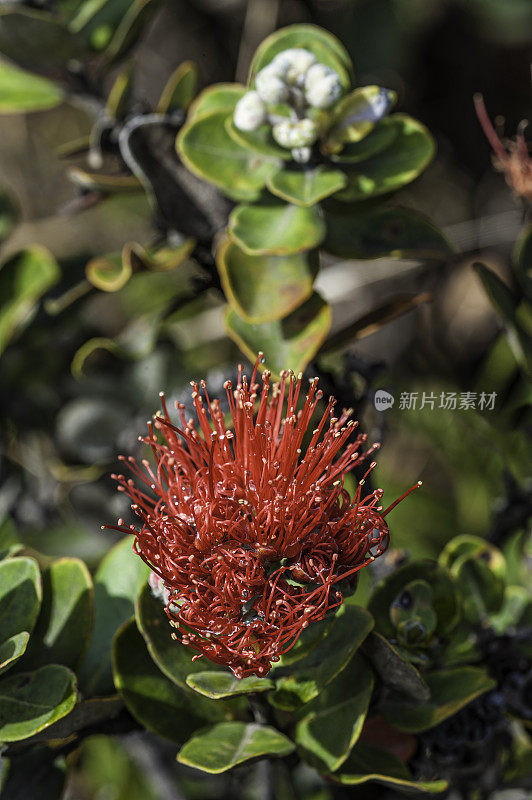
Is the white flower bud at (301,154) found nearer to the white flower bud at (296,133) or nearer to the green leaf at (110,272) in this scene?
the white flower bud at (296,133)

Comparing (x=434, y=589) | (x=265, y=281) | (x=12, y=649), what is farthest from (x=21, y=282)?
(x=434, y=589)

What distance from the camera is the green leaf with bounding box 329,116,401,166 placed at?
105cm

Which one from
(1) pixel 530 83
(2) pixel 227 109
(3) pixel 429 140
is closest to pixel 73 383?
(2) pixel 227 109

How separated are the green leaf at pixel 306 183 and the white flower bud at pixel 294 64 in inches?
4.2

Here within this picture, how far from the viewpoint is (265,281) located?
105cm

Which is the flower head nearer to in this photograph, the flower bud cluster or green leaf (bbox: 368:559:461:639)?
the flower bud cluster

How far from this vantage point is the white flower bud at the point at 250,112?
101 centimetres

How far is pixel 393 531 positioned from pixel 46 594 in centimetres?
86

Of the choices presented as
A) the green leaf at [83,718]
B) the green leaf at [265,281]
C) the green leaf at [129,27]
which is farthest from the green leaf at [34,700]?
the green leaf at [129,27]

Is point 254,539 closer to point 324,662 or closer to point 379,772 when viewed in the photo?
point 324,662

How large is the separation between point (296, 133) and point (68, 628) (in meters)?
0.63

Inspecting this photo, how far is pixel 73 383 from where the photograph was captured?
1486 mm

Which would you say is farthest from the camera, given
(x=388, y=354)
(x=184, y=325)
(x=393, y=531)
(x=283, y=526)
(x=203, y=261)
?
(x=388, y=354)

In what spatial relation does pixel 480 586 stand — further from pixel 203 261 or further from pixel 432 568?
pixel 203 261
